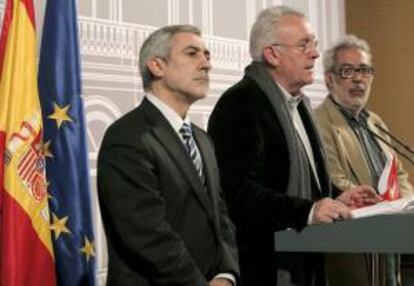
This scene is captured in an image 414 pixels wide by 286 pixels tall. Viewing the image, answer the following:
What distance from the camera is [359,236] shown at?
199cm

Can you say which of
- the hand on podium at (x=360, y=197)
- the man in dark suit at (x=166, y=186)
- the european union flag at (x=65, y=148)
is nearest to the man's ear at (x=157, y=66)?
the man in dark suit at (x=166, y=186)

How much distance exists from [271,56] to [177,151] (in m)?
0.73

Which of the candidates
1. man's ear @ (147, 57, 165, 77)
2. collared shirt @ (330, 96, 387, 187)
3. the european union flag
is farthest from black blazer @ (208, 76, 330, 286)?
collared shirt @ (330, 96, 387, 187)

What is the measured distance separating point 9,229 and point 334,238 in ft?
3.50

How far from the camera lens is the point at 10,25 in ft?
8.55

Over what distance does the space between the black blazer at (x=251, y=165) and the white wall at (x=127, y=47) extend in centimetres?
75

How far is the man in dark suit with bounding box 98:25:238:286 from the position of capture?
7.01ft

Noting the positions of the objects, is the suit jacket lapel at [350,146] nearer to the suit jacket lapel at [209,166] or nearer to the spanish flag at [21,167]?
the suit jacket lapel at [209,166]

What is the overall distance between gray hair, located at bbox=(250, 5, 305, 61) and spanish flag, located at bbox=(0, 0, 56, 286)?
2.69 feet

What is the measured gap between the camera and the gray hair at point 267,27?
2.82m

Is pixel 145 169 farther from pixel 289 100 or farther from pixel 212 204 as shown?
pixel 289 100

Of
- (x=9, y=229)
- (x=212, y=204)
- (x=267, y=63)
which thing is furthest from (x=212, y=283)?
(x=267, y=63)

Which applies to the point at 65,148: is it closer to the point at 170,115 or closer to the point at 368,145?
the point at 170,115

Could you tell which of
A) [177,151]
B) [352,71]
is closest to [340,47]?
[352,71]
